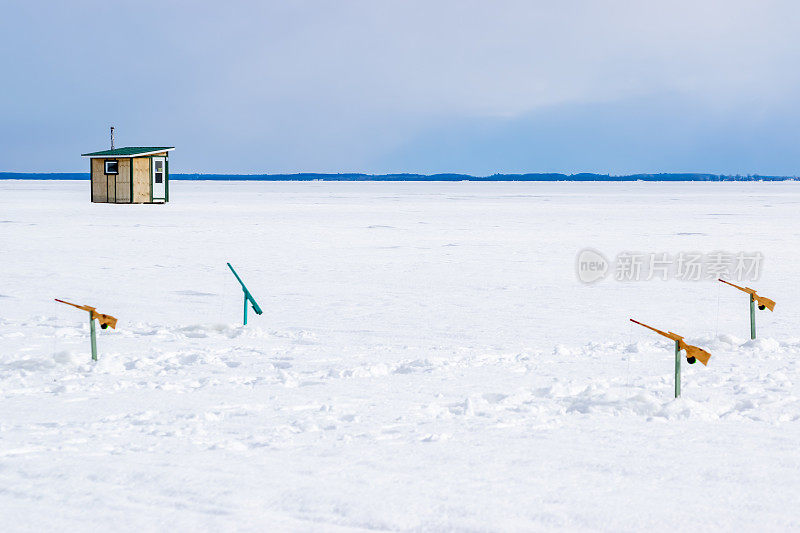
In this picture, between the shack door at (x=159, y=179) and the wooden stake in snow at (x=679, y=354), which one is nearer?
the wooden stake in snow at (x=679, y=354)

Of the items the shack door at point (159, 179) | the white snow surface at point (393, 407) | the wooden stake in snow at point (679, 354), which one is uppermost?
the shack door at point (159, 179)

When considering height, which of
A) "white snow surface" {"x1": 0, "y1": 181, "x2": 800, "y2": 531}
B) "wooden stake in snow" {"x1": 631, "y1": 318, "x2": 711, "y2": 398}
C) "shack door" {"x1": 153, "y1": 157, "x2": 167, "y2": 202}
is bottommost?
"white snow surface" {"x1": 0, "y1": 181, "x2": 800, "y2": 531}

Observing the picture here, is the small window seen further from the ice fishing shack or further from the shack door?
the shack door

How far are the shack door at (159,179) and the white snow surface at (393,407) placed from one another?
27358 millimetres

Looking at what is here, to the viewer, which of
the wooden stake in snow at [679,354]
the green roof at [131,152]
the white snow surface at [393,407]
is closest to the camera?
the white snow surface at [393,407]

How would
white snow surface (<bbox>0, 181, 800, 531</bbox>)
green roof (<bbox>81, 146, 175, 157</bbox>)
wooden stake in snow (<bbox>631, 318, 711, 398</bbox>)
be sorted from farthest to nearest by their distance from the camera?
green roof (<bbox>81, 146, 175, 157</bbox>), wooden stake in snow (<bbox>631, 318, 711, 398</bbox>), white snow surface (<bbox>0, 181, 800, 531</bbox>)

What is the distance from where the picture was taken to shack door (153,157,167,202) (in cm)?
4094

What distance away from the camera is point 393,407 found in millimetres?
6402

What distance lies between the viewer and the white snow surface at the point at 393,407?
445 cm

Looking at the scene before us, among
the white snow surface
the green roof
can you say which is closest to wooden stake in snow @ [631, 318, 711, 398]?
the white snow surface

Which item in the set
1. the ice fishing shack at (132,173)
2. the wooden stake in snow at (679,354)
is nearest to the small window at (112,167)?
the ice fishing shack at (132,173)

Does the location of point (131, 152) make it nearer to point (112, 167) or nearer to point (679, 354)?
point (112, 167)

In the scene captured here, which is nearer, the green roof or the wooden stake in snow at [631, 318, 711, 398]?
the wooden stake in snow at [631, 318, 711, 398]

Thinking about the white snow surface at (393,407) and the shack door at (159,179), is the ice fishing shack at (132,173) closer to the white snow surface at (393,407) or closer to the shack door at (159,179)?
the shack door at (159,179)
